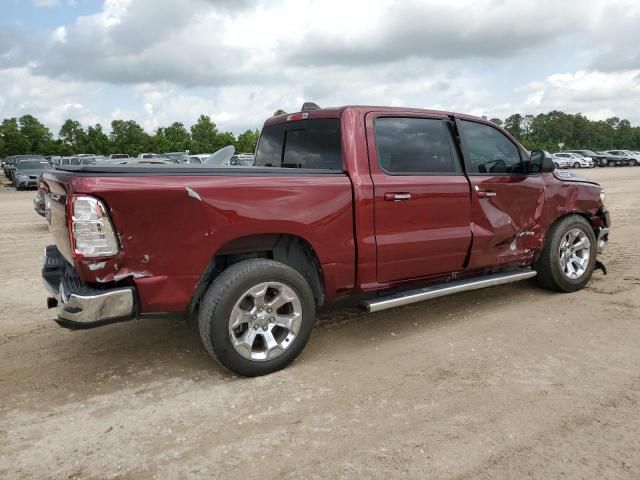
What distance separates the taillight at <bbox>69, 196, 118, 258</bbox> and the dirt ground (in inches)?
38.5

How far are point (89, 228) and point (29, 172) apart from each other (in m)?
24.9

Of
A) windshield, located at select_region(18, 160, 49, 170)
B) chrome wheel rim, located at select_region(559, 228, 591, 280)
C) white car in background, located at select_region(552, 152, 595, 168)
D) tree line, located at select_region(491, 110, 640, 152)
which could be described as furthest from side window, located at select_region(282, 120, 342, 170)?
tree line, located at select_region(491, 110, 640, 152)

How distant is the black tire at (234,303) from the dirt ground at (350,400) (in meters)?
0.14

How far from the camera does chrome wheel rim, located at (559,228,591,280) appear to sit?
536 centimetres

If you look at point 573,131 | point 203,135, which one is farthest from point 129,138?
point 573,131

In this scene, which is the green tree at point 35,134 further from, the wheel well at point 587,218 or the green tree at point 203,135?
the wheel well at point 587,218

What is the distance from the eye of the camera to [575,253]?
5.51 m

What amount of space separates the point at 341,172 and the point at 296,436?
6.21ft

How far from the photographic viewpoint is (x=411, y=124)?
4.36 meters

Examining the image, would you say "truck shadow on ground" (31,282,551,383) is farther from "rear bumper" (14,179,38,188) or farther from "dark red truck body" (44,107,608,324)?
"rear bumper" (14,179,38,188)

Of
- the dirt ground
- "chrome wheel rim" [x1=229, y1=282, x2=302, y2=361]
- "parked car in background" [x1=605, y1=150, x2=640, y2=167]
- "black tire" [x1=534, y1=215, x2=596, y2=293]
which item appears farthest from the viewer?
"parked car in background" [x1=605, y1=150, x2=640, y2=167]

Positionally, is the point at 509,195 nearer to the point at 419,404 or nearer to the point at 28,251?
the point at 419,404

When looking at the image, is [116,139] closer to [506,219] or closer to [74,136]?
[74,136]

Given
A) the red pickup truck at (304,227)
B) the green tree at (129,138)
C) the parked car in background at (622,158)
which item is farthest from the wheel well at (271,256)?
the green tree at (129,138)
